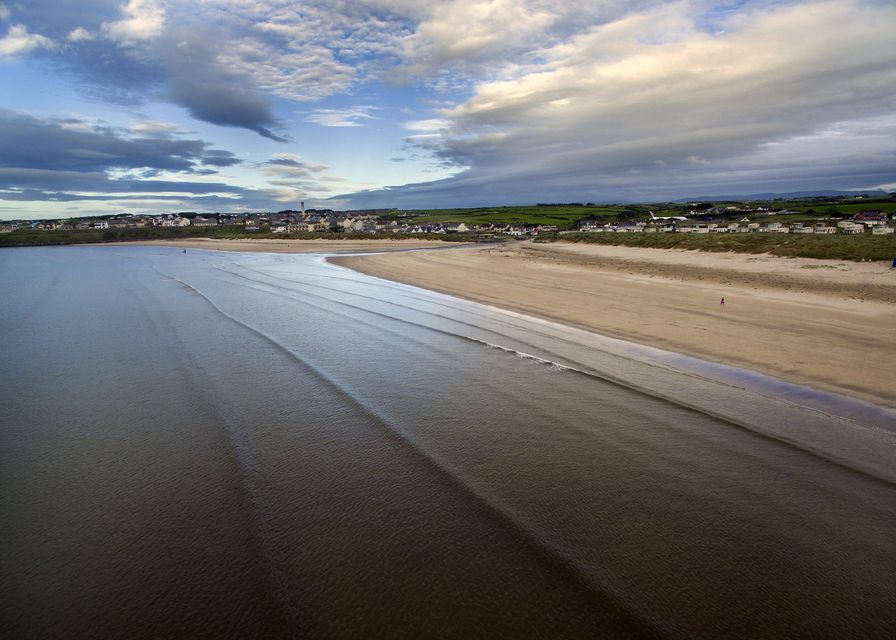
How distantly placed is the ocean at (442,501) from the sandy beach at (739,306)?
1.57 meters

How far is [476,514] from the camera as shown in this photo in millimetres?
5254

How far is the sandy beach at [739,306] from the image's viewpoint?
10.3 metres

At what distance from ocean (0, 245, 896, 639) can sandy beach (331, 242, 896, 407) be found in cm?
157

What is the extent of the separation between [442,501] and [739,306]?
15467mm

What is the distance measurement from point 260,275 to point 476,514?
1248 inches

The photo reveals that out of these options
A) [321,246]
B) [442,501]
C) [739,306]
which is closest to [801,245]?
[739,306]

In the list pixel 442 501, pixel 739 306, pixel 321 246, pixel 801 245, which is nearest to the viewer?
pixel 442 501

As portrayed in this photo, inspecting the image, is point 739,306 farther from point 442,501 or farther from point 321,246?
point 321,246

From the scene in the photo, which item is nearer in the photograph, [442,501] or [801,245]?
[442,501]

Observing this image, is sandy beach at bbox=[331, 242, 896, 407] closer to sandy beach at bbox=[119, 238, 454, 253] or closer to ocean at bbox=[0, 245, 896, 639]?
ocean at bbox=[0, 245, 896, 639]

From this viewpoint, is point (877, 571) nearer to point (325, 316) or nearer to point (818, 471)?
point (818, 471)

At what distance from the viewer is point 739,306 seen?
16.6 metres

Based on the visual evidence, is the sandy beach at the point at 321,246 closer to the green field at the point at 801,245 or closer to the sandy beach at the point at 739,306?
the sandy beach at the point at 739,306

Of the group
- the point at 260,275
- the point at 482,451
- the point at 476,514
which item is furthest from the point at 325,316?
the point at 260,275
